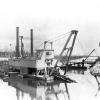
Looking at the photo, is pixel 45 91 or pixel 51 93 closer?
pixel 51 93

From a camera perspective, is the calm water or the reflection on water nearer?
the calm water

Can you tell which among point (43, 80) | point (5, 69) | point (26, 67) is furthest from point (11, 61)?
point (43, 80)

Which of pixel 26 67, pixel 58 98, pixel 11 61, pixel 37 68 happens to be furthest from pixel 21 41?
pixel 58 98

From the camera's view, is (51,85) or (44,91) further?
(51,85)

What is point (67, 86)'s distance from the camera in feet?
84.9

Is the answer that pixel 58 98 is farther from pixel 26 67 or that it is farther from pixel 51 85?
pixel 26 67

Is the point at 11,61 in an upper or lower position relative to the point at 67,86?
upper

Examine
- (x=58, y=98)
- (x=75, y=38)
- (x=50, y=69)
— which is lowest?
(x=58, y=98)

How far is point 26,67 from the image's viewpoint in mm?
34062

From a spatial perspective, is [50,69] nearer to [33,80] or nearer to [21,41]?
[33,80]

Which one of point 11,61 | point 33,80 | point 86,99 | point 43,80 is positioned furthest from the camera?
point 11,61

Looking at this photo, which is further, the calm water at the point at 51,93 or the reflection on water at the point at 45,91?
the reflection on water at the point at 45,91

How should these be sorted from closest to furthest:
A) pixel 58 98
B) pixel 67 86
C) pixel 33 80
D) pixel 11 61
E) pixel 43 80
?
pixel 58 98, pixel 67 86, pixel 43 80, pixel 33 80, pixel 11 61

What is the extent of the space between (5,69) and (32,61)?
37.4ft
